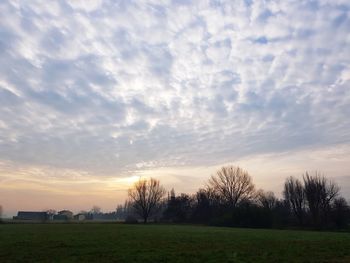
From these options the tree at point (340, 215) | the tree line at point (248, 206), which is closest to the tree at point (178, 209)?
the tree line at point (248, 206)

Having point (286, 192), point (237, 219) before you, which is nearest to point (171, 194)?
point (286, 192)

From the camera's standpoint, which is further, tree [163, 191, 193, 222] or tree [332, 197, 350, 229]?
tree [163, 191, 193, 222]

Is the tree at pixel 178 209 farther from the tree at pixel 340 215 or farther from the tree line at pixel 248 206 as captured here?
the tree at pixel 340 215

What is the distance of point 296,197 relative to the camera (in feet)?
355

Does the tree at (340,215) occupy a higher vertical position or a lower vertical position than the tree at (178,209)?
lower

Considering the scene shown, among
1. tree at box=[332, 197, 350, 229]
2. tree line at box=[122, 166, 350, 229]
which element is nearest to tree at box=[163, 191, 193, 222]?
tree line at box=[122, 166, 350, 229]

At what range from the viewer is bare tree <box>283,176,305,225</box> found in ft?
329

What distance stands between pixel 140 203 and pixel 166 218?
51.0 feet

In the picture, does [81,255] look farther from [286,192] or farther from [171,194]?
[171,194]

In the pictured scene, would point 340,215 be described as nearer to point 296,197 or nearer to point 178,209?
point 296,197

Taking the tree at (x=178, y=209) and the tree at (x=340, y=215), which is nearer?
the tree at (x=340, y=215)

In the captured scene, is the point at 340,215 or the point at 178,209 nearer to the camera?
the point at 340,215

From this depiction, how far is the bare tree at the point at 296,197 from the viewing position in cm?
10025

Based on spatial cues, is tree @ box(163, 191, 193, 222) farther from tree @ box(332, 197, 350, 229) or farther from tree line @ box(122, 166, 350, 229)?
tree @ box(332, 197, 350, 229)
